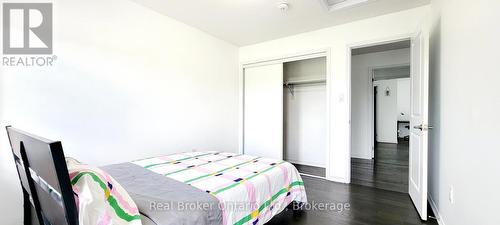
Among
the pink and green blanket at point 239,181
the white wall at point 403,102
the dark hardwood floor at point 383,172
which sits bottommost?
the dark hardwood floor at point 383,172

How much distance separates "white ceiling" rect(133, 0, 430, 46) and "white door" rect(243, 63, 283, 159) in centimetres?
82

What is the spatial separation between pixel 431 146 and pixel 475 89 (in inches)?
54.9

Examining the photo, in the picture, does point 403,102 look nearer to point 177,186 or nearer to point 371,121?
point 371,121

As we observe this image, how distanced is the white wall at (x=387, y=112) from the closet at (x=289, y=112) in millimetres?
4179

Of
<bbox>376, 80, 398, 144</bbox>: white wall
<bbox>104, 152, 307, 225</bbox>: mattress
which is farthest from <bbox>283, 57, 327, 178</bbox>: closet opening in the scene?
<bbox>376, 80, 398, 144</bbox>: white wall

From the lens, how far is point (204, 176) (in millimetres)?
1683

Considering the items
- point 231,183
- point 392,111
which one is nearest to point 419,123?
point 231,183

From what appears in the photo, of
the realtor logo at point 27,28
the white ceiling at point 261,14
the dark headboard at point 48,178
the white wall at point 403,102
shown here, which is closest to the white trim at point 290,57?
the white ceiling at point 261,14

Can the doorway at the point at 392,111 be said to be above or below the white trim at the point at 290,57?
below

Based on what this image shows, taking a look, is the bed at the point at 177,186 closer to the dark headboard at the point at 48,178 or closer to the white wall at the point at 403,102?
the dark headboard at the point at 48,178

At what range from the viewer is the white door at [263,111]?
3.92 meters

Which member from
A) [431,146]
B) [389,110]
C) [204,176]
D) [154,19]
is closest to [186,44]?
[154,19]

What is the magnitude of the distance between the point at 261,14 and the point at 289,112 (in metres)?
2.29

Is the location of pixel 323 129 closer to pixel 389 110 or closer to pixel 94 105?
pixel 94 105
